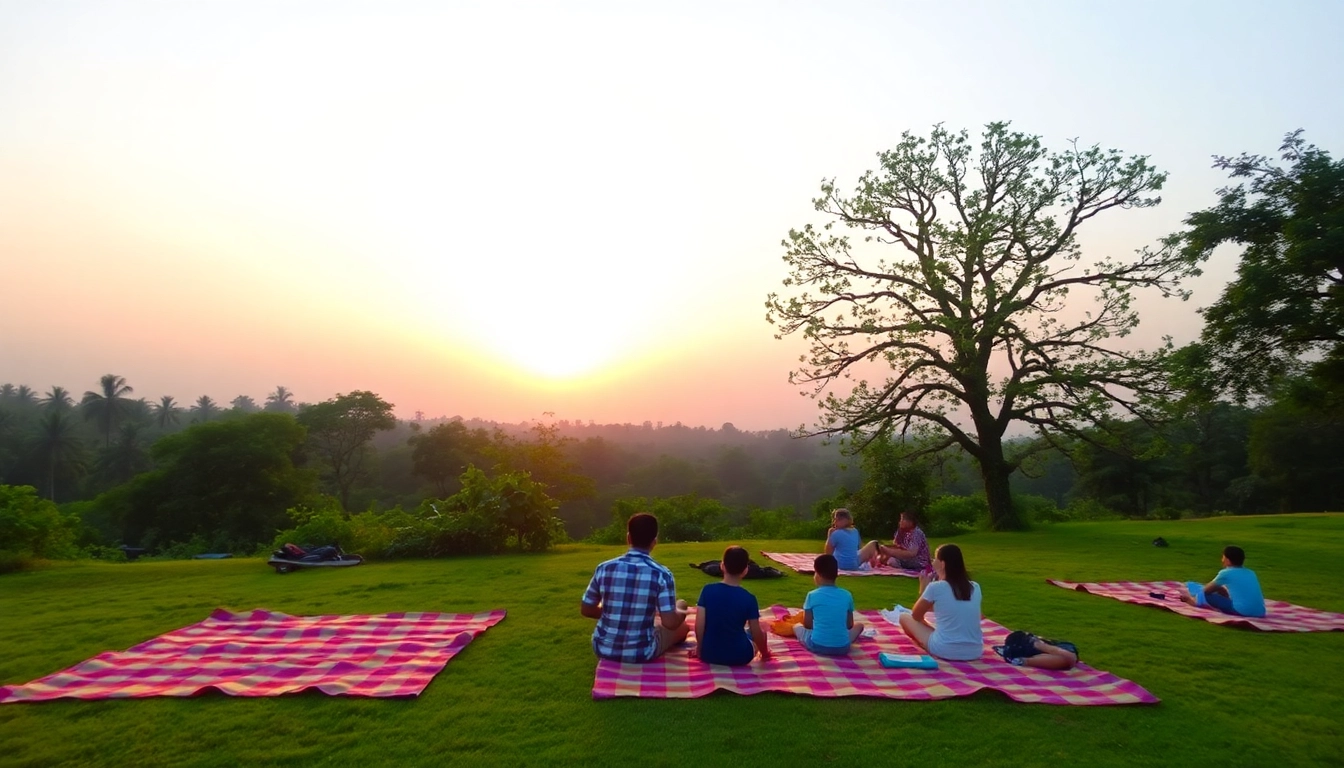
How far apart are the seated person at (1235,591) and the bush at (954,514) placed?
480 inches

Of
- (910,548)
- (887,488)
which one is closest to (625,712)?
(910,548)

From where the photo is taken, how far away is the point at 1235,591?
8.70 meters

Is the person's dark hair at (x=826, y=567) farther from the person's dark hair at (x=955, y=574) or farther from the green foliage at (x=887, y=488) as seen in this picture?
the green foliage at (x=887, y=488)

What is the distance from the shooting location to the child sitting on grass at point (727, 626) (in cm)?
629

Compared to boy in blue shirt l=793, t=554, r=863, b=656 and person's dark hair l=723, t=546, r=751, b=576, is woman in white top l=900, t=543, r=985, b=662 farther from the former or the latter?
person's dark hair l=723, t=546, r=751, b=576

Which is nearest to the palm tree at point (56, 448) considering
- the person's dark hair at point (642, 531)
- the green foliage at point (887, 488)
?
the green foliage at point (887, 488)

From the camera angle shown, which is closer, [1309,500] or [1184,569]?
[1184,569]

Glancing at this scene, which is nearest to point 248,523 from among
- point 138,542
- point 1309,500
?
point 138,542

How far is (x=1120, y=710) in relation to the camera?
5.53 meters

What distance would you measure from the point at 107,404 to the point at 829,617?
76206mm

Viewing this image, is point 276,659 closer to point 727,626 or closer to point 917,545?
point 727,626

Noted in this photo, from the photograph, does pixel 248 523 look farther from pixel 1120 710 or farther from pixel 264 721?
pixel 1120 710

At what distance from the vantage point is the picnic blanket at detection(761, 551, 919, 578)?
39.3 feet

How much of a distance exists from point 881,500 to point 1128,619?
40.1 feet
